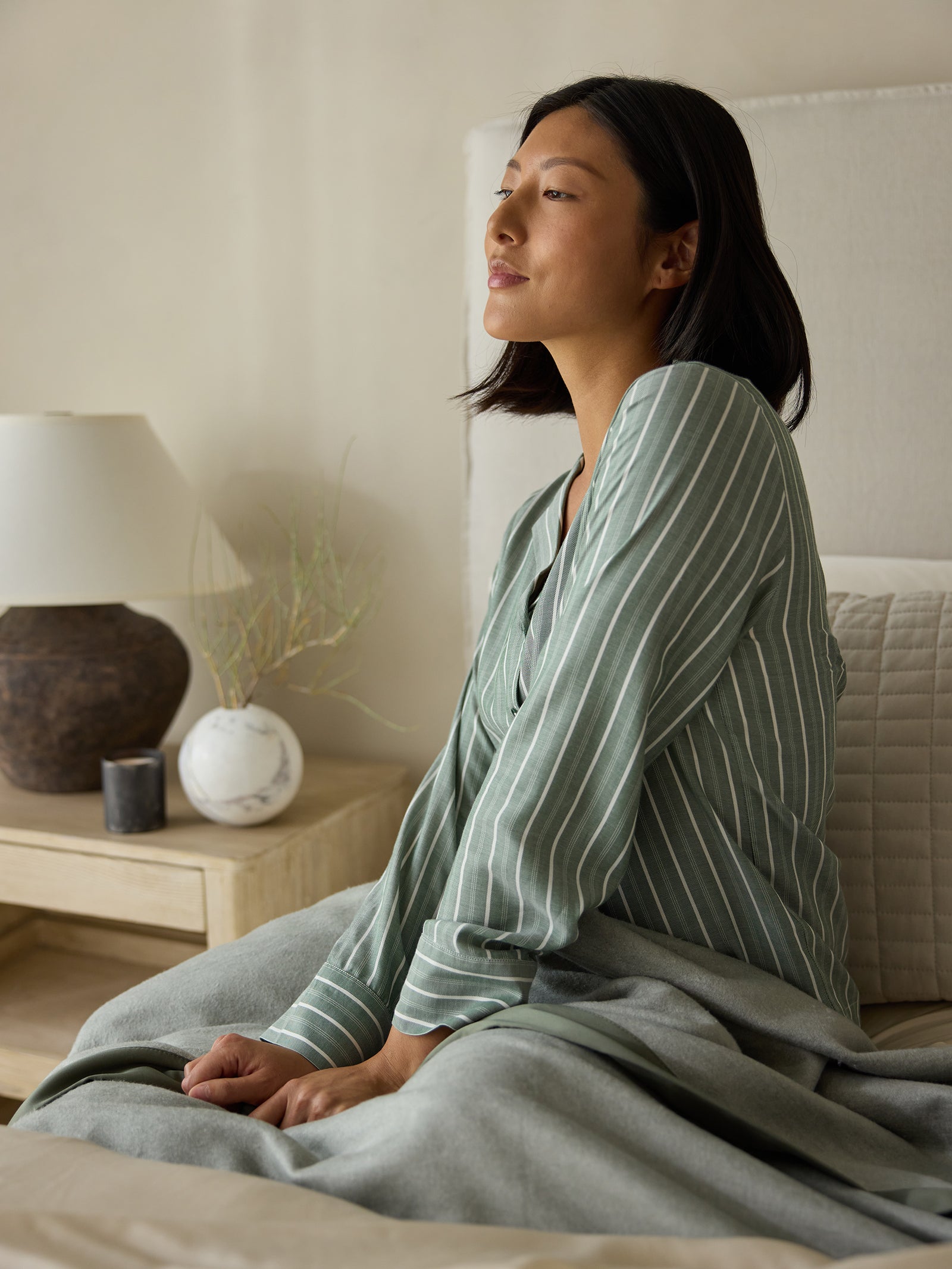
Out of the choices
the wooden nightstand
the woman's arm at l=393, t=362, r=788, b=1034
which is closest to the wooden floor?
the wooden nightstand

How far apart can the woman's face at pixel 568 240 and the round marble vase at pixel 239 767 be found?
32.0 inches

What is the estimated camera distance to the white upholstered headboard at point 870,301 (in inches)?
60.1

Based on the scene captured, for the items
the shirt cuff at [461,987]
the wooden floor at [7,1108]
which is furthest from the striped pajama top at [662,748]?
the wooden floor at [7,1108]

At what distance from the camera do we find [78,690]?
5.83ft

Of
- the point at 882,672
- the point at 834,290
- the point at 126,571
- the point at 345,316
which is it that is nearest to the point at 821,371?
the point at 834,290

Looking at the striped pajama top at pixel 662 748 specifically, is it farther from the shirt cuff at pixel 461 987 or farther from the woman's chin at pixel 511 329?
the woman's chin at pixel 511 329

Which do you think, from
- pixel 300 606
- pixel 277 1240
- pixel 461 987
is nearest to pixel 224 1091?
pixel 461 987

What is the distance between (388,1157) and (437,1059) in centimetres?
11

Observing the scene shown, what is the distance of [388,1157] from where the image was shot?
66cm

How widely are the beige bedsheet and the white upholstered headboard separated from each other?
1.06 m

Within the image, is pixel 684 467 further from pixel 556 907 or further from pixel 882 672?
pixel 882 672

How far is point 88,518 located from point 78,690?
263 millimetres

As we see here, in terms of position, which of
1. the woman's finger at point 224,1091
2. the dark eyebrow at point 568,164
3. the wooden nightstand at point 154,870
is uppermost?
the dark eyebrow at point 568,164

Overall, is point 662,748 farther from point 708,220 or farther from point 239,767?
point 239,767
